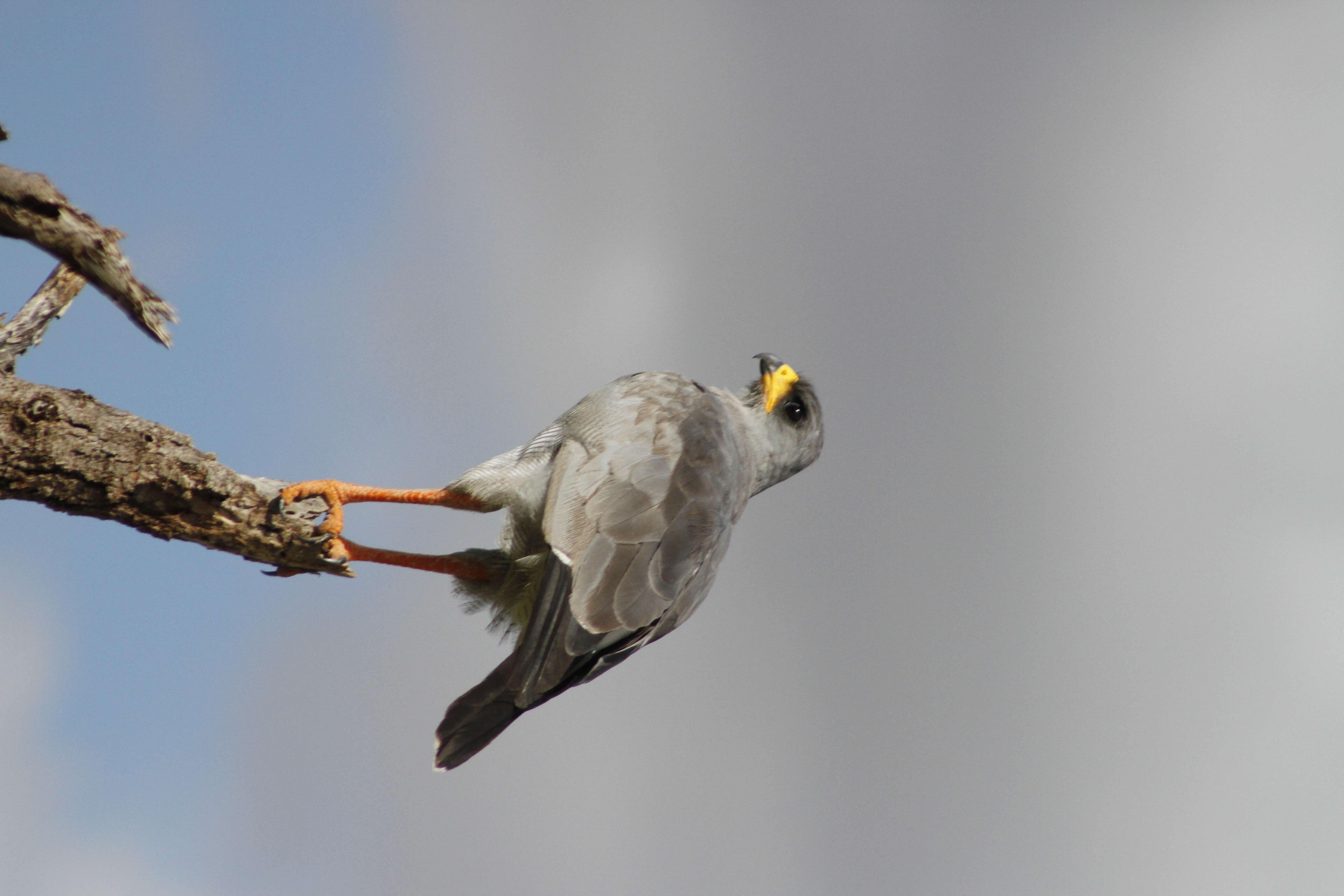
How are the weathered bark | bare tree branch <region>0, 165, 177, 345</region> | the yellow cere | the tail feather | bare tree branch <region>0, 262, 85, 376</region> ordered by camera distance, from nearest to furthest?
bare tree branch <region>0, 165, 177, 345</region> < the weathered bark < the tail feather < bare tree branch <region>0, 262, 85, 376</region> < the yellow cere

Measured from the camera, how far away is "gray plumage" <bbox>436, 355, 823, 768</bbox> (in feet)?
14.0

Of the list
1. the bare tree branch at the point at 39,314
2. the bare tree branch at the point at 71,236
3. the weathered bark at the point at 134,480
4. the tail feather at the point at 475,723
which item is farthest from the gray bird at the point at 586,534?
the bare tree branch at the point at 39,314

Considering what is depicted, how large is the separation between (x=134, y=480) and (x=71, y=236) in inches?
47.0

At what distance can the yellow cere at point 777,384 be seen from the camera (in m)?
Result: 7.03

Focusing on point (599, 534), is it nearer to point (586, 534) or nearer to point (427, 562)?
point (586, 534)

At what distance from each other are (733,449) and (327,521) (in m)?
2.74

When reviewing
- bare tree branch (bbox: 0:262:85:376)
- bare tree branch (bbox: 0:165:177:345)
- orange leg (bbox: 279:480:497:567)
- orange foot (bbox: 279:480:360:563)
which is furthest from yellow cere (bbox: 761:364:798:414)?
bare tree branch (bbox: 0:262:85:376)

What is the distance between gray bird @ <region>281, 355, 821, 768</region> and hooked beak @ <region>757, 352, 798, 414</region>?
821 mm

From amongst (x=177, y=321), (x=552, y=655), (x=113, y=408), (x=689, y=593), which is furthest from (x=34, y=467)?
(x=689, y=593)

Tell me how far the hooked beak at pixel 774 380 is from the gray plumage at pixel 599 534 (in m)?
0.83

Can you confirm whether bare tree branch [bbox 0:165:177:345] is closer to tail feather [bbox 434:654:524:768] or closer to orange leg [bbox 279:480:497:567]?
orange leg [bbox 279:480:497:567]

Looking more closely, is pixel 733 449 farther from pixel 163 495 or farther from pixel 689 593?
pixel 163 495

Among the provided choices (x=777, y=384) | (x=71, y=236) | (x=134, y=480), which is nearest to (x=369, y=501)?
(x=134, y=480)

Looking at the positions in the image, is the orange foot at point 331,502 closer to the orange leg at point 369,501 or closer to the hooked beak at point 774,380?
the orange leg at point 369,501
